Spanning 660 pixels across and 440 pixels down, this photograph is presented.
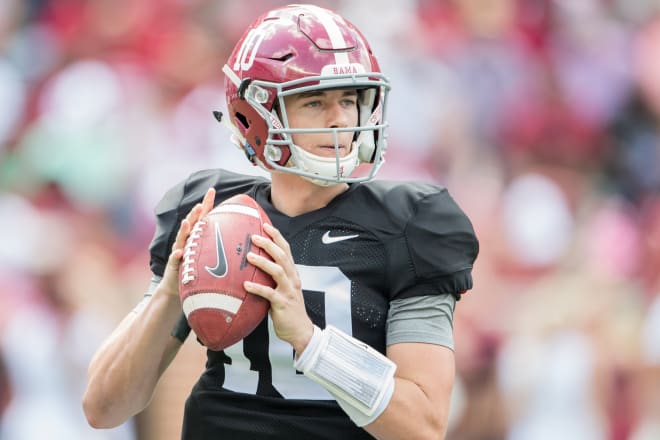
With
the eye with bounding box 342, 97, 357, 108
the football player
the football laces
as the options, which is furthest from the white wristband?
the eye with bounding box 342, 97, 357, 108

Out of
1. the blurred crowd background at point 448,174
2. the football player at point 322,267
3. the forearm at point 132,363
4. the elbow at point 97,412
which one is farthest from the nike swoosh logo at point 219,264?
the blurred crowd background at point 448,174

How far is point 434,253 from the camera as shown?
6.29 feet

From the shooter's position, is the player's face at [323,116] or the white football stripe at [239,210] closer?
the white football stripe at [239,210]

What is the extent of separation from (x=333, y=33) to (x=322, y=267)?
44 centimetres

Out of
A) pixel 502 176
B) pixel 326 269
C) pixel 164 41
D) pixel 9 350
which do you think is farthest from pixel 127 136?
pixel 326 269

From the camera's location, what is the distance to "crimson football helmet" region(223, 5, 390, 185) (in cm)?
194

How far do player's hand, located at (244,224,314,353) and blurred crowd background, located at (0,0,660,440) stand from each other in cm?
188

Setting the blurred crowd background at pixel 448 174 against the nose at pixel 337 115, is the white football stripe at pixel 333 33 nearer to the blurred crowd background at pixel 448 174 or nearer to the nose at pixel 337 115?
the nose at pixel 337 115

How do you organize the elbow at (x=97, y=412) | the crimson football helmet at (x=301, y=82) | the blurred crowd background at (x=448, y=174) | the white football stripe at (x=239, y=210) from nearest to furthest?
the white football stripe at (x=239, y=210) → the crimson football helmet at (x=301, y=82) → the elbow at (x=97, y=412) → the blurred crowd background at (x=448, y=174)

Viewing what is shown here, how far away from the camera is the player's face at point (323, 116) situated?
1.95 m

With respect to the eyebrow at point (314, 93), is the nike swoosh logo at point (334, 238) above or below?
below

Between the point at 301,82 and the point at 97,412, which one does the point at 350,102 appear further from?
the point at 97,412

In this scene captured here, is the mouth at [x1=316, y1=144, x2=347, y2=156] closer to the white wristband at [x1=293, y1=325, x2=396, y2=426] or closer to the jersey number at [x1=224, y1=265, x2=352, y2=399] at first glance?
the jersey number at [x1=224, y1=265, x2=352, y2=399]

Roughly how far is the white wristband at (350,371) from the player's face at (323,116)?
37 centimetres
